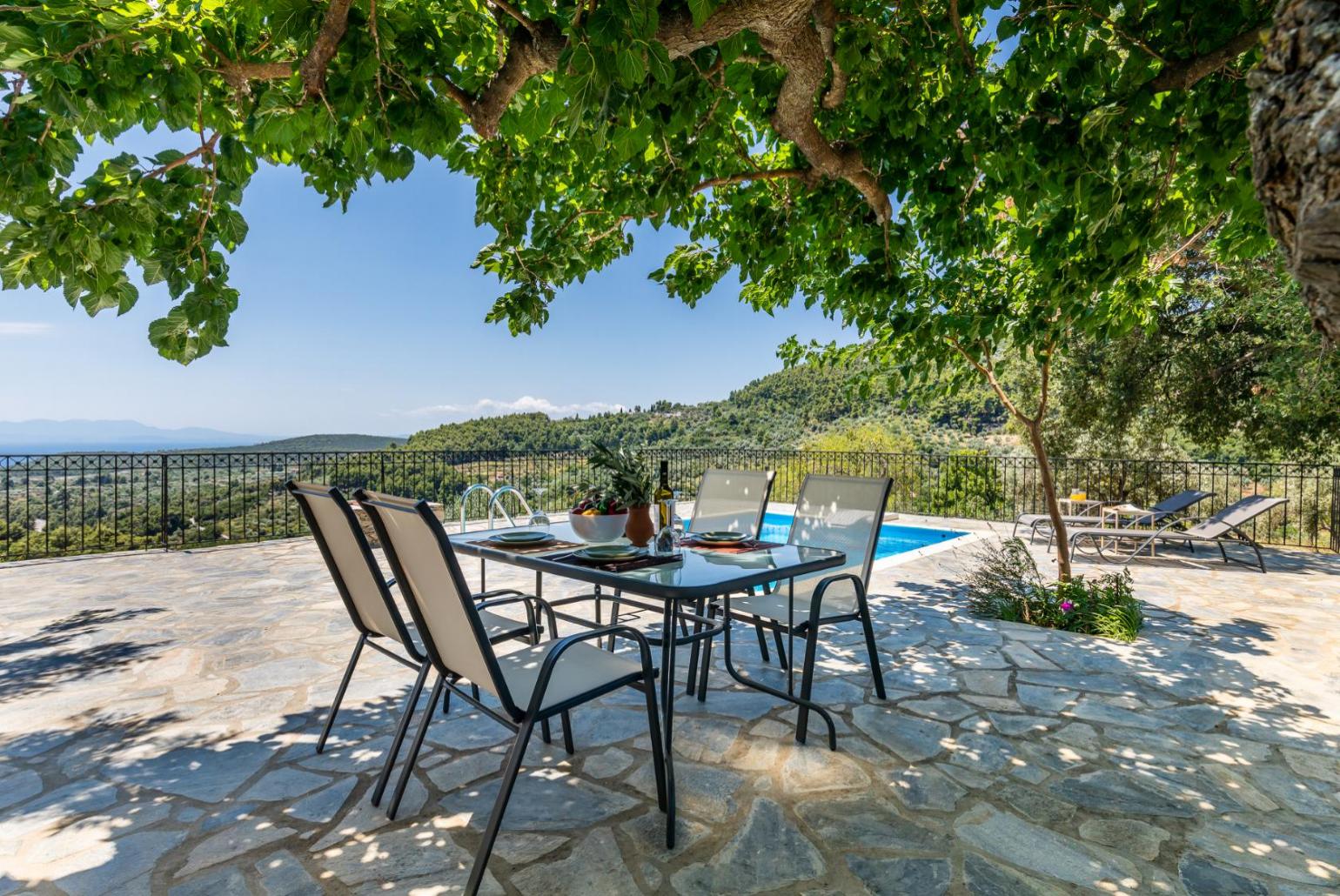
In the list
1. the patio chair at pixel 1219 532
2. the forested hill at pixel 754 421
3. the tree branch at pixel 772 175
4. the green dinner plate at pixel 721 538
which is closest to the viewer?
the green dinner plate at pixel 721 538

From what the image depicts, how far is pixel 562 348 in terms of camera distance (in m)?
30.9

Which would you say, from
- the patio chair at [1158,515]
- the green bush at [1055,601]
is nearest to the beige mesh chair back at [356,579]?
the green bush at [1055,601]

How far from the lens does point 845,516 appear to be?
10.6ft

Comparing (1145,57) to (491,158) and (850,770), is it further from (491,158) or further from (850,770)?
(491,158)

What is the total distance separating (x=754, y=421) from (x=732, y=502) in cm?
1702

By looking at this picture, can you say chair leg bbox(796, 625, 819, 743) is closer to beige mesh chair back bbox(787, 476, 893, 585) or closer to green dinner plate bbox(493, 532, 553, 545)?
beige mesh chair back bbox(787, 476, 893, 585)

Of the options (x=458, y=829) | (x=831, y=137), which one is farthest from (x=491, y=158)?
(x=458, y=829)

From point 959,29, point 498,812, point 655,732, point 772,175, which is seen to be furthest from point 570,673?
point 959,29

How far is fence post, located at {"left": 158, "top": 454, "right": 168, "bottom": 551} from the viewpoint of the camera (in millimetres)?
6863

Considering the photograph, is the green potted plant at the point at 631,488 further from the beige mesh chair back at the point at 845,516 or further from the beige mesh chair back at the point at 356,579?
the beige mesh chair back at the point at 356,579

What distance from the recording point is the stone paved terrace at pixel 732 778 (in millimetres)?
1756

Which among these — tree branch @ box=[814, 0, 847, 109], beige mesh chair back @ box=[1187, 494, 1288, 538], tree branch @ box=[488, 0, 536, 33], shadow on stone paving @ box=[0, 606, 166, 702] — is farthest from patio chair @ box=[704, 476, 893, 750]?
beige mesh chair back @ box=[1187, 494, 1288, 538]

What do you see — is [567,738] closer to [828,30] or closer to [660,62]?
[660,62]

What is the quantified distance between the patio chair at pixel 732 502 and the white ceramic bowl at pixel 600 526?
82 cm
